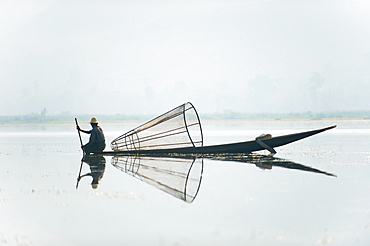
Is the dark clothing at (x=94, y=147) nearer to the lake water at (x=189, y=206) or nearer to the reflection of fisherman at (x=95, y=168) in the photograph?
the reflection of fisherman at (x=95, y=168)

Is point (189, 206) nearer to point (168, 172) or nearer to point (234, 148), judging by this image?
point (168, 172)

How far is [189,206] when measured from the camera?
9.58 metres

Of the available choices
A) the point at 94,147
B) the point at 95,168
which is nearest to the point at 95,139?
the point at 94,147

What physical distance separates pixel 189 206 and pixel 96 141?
1104 centimetres

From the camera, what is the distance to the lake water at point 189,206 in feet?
24.9

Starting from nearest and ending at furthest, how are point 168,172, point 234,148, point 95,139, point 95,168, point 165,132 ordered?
1. point 168,172
2. point 95,168
3. point 234,148
4. point 95,139
5. point 165,132

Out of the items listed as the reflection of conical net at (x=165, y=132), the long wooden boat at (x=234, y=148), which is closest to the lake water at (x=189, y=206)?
the long wooden boat at (x=234, y=148)

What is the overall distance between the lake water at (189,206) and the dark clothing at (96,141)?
4027mm

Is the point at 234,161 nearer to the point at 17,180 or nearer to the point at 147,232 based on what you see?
the point at 17,180

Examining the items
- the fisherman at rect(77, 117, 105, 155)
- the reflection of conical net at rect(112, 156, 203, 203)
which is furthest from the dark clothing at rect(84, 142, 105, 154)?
the reflection of conical net at rect(112, 156, 203, 203)

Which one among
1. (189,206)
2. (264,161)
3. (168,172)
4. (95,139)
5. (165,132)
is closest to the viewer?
(189,206)

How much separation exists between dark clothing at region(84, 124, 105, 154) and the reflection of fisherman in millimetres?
324

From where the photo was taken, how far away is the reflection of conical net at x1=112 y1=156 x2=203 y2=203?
460 inches

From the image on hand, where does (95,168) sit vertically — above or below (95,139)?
below
